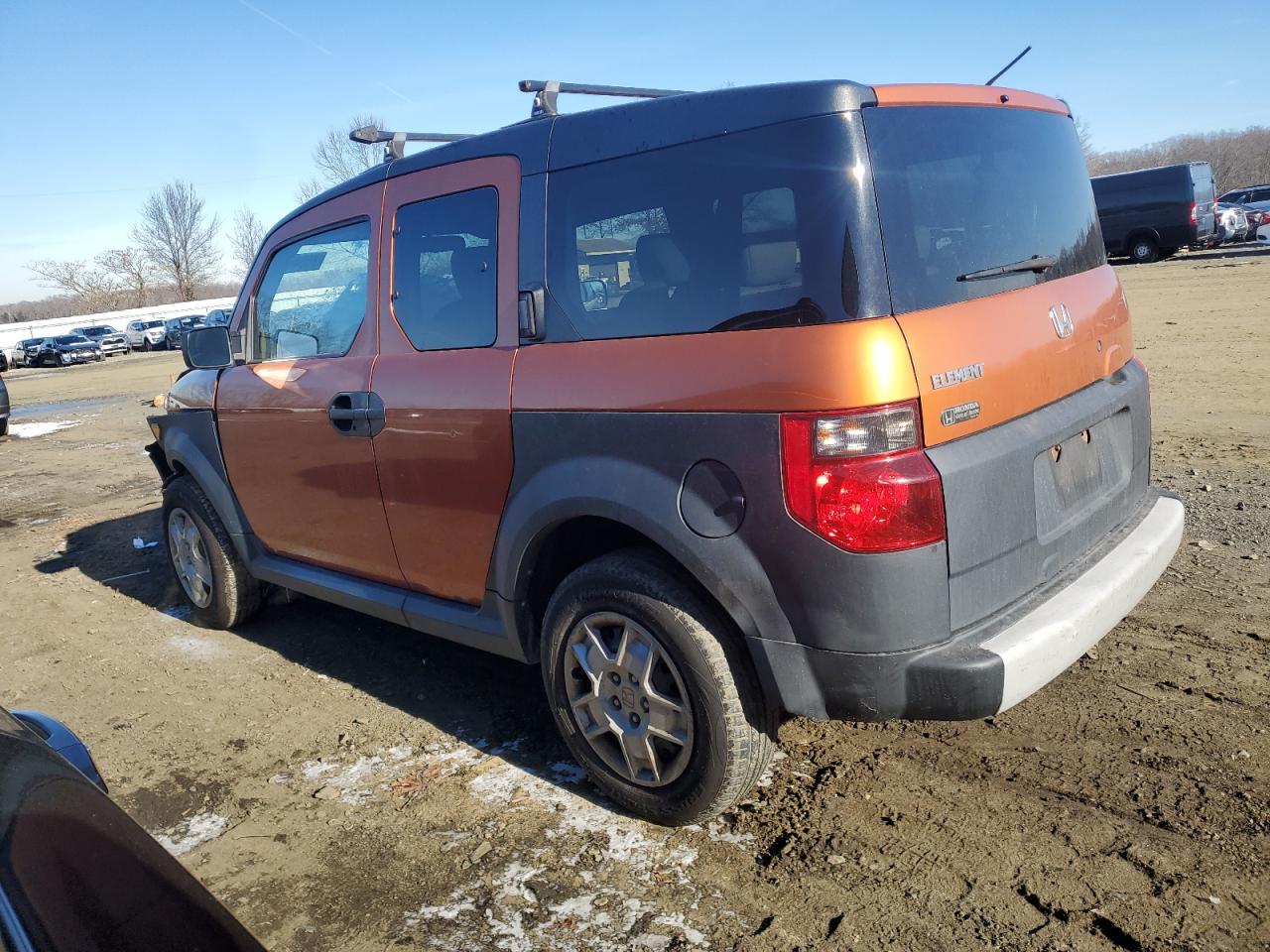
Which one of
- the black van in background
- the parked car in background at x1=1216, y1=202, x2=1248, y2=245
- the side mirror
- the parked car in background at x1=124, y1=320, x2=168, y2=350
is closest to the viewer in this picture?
the side mirror

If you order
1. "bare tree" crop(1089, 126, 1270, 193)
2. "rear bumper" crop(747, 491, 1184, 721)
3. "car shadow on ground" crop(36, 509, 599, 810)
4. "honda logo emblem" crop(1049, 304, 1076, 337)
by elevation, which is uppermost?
"bare tree" crop(1089, 126, 1270, 193)

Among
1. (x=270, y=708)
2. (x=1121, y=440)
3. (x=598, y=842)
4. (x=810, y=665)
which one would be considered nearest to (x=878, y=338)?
(x=810, y=665)

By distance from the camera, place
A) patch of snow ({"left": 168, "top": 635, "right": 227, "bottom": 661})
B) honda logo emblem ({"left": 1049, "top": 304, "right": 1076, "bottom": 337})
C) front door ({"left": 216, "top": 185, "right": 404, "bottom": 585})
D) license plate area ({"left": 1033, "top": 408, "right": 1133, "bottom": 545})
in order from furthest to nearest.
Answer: patch of snow ({"left": 168, "top": 635, "right": 227, "bottom": 661})
front door ({"left": 216, "top": 185, "right": 404, "bottom": 585})
honda logo emblem ({"left": 1049, "top": 304, "right": 1076, "bottom": 337})
license plate area ({"left": 1033, "top": 408, "right": 1133, "bottom": 545})

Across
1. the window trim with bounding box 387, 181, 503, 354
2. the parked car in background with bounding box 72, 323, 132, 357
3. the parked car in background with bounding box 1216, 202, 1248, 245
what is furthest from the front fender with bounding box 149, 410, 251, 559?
the parked car in background with bounding box 72, 323, 132, 357

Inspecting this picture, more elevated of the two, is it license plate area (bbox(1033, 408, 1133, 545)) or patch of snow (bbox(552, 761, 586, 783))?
license plate area (bbox(1033, 408, 1133, 545))

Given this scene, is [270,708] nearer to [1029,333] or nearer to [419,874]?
[419,874]

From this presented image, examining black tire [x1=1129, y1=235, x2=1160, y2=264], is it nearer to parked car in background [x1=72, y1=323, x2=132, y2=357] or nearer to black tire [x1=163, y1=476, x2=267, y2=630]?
black tire [x1=163, y1=476, x2=267, y2=630]

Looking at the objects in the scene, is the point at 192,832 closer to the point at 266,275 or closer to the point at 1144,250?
the point at 266,275

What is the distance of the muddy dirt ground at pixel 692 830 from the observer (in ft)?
8.30

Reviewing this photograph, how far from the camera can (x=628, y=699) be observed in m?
3.00

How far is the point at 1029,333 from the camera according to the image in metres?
2.79

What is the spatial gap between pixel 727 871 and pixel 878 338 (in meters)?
1.59

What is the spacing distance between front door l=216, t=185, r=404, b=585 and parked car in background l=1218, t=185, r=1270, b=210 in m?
34.3

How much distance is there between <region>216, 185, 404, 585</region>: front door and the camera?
12.6 ft
